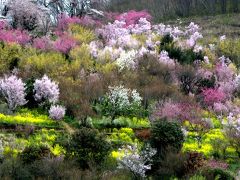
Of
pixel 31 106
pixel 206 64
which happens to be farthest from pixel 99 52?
pixel 31 106

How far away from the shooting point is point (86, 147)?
1639 cm

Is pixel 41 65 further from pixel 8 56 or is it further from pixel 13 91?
pixel 13 91

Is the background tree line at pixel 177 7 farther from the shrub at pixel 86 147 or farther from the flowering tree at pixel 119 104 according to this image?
the shrub at pixel 86 147

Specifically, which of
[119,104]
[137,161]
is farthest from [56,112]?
[137,161]

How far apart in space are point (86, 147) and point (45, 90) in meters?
7.55

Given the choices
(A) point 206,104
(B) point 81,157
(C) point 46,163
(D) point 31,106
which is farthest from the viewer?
(A) point 206,104

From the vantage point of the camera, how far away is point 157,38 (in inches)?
1513

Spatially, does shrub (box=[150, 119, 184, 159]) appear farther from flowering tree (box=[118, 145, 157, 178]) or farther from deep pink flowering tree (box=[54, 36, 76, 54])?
deep pink flowering tree (box=[54, 36, 76, 54])

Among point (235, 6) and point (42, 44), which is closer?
point (42, 44)

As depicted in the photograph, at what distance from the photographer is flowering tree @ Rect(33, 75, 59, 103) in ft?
76.5

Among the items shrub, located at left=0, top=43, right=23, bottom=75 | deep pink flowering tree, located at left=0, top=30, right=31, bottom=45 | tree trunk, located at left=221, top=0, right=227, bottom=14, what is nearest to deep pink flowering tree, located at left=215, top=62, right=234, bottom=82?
shrub, located at left=0, top=43, right=23, bottom=75

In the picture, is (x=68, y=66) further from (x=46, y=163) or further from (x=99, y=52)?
(x=46, y=163)

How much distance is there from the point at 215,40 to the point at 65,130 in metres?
24.3

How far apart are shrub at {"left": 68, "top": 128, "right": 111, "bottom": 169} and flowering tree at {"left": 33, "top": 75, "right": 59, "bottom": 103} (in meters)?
7.14
